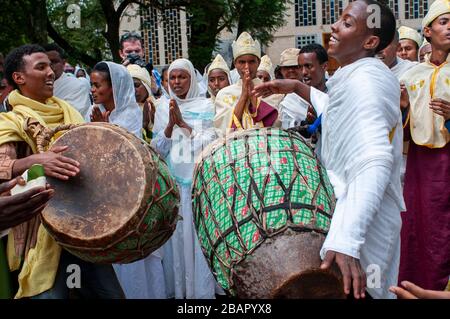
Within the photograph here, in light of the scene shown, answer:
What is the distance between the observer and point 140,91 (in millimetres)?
6820

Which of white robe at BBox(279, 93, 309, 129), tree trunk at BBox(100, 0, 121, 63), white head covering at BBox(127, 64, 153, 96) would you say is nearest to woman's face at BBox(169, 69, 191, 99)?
white head covering at BBox(127, 64, 153, 96)

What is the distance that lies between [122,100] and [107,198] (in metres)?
2.05

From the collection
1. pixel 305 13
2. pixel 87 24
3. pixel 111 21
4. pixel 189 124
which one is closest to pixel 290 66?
pixel 189 124

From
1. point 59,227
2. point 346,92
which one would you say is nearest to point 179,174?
point 59,227

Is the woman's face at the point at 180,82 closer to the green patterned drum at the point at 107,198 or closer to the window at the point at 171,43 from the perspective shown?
the green patterned drum at the point at 107,198

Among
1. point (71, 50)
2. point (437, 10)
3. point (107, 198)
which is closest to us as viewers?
point (107, 198)

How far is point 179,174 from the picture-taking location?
6031 mm

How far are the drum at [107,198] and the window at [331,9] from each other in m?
21.5

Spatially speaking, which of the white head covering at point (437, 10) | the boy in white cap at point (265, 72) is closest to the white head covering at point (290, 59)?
the boy in white cap at point (265, 72)

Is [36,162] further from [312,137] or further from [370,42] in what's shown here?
[312,137]

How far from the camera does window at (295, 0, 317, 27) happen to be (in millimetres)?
25000

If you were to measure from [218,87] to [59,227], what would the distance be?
3.57m

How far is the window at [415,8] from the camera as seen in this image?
77.6ft

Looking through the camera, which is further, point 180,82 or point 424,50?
point 424,50
